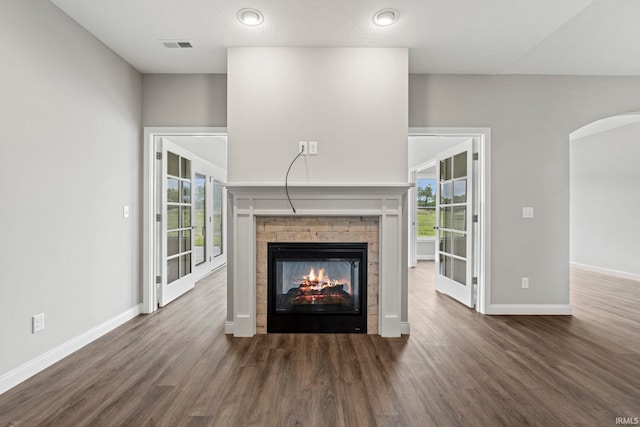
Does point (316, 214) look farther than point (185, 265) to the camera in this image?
No

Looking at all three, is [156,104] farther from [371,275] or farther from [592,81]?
[592,81]

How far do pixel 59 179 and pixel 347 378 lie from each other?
2.50m

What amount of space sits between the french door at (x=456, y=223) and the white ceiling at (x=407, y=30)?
3.60ft

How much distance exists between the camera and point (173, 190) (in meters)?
4.05

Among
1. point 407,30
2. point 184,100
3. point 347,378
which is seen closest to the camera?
point 347,378

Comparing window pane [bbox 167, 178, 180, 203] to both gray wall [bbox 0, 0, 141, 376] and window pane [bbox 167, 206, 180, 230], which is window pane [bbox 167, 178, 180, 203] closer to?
window pane [bbox 167, 206, 180, 230]

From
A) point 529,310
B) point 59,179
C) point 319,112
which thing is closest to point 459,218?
point 529,310

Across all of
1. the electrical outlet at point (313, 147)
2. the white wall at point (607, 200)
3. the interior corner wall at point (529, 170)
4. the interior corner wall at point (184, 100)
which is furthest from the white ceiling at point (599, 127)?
the interior corner wall at point (184, 100)

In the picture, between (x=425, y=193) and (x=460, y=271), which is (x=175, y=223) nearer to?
(x=460, y=271)

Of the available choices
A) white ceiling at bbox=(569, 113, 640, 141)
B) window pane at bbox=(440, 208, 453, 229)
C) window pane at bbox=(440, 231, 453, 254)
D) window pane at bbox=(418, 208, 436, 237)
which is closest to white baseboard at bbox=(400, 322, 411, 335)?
window pane at bbox=(440, 231, 453, 254)

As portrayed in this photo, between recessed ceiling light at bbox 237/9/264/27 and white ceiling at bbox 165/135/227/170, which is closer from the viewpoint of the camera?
recessed ceiling light at bbox 237/9/264/27

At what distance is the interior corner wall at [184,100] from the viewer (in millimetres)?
3459

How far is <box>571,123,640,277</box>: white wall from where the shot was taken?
5430 millimetres

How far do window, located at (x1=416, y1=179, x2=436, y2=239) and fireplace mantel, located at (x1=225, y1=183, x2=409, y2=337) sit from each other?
5.53 meters
